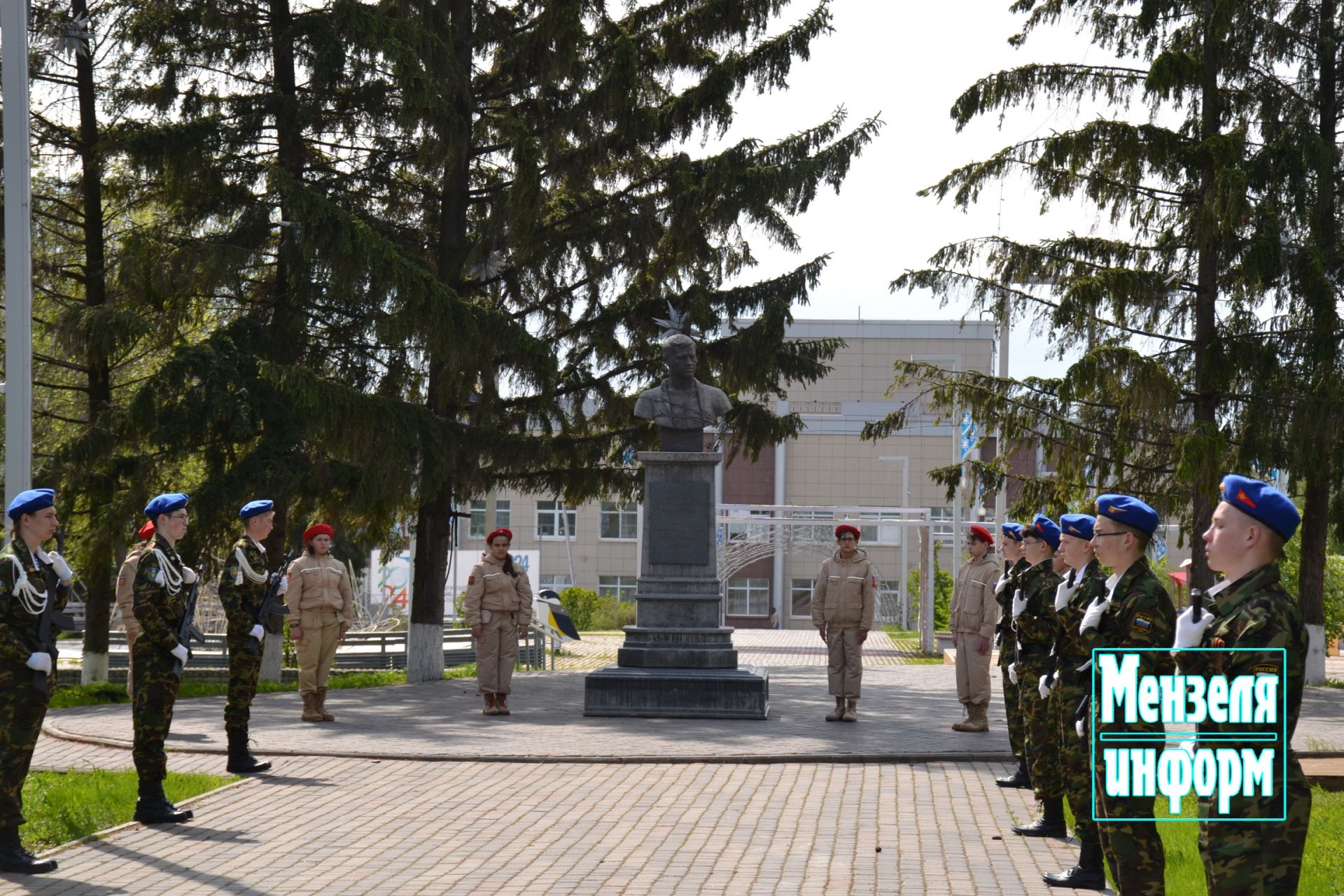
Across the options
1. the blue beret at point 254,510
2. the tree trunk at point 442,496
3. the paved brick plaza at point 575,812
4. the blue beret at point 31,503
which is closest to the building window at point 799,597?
the tree trunk at point 442,496

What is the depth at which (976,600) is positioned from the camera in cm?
1355

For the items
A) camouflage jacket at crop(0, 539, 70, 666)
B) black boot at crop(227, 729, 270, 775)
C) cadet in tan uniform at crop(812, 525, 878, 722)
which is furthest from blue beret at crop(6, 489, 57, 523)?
cadet in tan uniform at crop(812, 525, 878, 722)

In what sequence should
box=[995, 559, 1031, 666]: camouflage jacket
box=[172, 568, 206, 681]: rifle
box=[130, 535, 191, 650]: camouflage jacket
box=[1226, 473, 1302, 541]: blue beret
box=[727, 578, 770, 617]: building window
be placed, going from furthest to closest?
box=[727, 578, 770, 617]: building window, box=[995, 559, 1031, 666]: camouflage jacket, box=[172, 568, 206, 681]: rifle, box=[130, 535, 191, 650]: camouflage jacket, box=[1226, 473, 1302, 541]: blue beret

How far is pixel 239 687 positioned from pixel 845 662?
6.53 m

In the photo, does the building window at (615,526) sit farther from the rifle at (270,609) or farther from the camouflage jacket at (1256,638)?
the camouflage jacket at (1256,638)

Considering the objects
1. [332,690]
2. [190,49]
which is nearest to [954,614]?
[332,690]

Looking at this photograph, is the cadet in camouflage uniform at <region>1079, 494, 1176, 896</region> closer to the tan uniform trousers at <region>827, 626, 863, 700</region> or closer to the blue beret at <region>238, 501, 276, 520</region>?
the blue beret at <region>238, 501, 276, 520</region>

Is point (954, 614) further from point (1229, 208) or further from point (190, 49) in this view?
point (190, 49)

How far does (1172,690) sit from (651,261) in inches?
617

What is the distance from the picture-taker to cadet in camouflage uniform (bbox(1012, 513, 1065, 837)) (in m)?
8.26

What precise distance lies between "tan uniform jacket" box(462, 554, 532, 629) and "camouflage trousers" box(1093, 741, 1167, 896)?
33.4ft

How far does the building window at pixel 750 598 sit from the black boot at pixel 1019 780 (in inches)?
1902

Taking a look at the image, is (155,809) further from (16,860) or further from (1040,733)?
(1040,733)

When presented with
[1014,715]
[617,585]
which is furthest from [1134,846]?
[617,585]
